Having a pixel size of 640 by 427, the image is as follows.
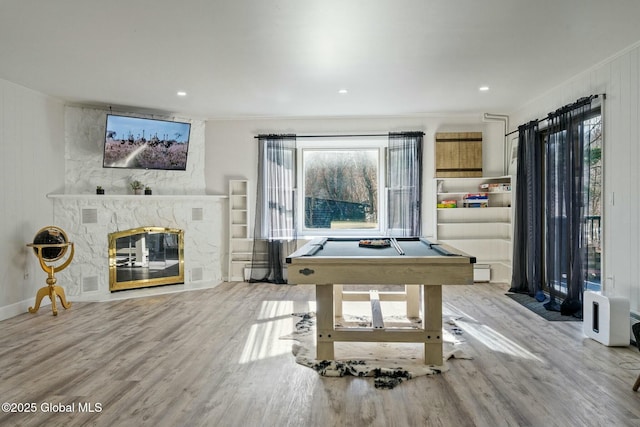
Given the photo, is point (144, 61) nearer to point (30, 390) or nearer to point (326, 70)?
point (326, 70)

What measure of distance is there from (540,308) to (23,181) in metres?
6.11

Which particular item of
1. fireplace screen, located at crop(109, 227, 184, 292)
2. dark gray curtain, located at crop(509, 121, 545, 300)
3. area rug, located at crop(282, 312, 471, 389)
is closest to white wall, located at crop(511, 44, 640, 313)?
dark gray curtain, located at crop(509, 121, 545, 300)

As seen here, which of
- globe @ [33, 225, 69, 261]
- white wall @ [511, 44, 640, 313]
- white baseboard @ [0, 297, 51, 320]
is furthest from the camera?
globe @ [33, 225, 69, 261]

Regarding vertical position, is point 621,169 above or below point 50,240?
above

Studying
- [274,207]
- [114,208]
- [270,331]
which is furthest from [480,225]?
[114,208]

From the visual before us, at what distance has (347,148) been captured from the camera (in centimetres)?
626

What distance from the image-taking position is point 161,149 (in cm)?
546

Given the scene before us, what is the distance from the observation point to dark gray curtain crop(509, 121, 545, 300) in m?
4.89

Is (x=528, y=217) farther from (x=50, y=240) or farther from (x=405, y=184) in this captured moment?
(x=50, y=240)

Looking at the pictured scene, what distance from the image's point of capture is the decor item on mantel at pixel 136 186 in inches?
215

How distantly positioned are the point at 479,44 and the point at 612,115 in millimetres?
1546

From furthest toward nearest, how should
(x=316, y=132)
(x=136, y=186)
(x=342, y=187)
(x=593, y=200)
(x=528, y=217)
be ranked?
(x=342, y=187)
(x=316, y=132)
(x=136, y=186)
(x=528, y=217)
(x=593, y=200)

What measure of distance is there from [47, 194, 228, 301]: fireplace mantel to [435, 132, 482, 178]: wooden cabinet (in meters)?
3.38

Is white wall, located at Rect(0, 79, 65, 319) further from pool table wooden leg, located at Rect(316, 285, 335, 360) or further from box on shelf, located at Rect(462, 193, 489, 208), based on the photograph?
box on shelf, located at Rect(462, 193, 489, 208)
